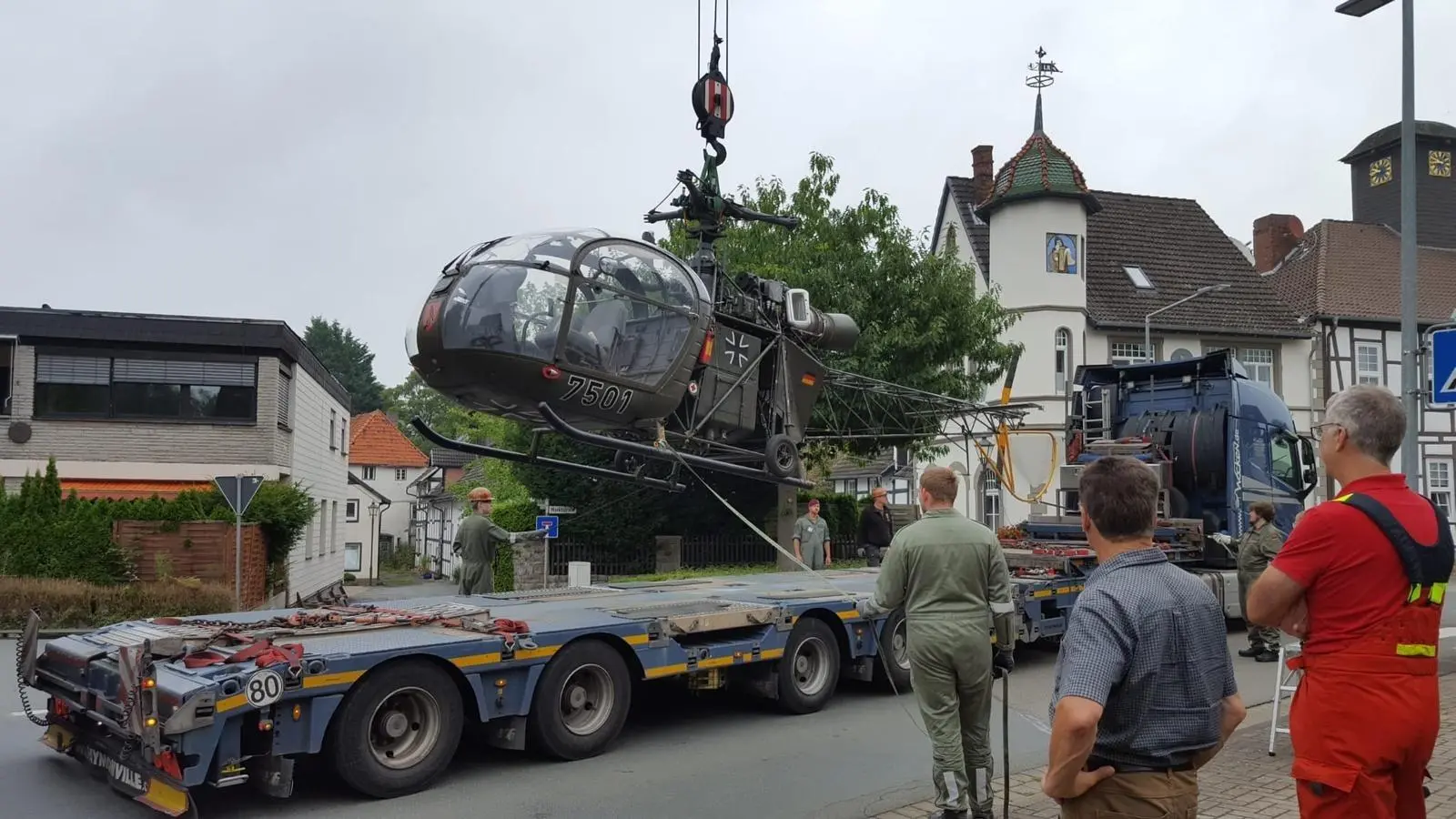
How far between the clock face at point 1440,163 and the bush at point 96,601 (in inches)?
1540

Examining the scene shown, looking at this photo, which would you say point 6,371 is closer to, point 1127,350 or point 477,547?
point 477,547

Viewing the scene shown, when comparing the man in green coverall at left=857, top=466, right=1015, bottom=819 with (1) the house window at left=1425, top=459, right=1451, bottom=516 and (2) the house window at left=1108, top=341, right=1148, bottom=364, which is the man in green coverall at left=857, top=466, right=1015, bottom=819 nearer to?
(2) the house window at left=1108, top=341, right=1148, bottom=364

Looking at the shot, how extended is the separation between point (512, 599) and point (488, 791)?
9.80 feet

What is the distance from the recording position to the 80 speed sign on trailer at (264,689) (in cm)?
603

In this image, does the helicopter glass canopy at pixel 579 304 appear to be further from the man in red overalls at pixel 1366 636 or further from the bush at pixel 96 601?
the bush at pixel 96 601

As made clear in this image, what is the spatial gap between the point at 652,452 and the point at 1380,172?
1540 inches

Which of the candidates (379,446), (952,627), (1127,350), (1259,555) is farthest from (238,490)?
(379,446)

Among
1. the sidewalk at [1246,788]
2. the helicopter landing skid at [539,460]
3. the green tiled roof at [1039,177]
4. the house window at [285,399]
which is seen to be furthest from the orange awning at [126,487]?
the green tiled roof at [1039,177]

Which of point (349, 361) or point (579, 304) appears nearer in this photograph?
point (579, 304)

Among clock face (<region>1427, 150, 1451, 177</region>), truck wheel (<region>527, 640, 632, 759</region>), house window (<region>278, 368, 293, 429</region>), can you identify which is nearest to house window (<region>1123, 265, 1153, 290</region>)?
clock face (<region>1427, 150, 1451, 177</region>)

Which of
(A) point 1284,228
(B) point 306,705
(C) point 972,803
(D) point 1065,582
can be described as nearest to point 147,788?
(B) point 306,705

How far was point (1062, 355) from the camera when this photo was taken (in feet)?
104

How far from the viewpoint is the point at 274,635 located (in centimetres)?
700

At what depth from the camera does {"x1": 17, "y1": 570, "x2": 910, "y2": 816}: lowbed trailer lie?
240 inches
